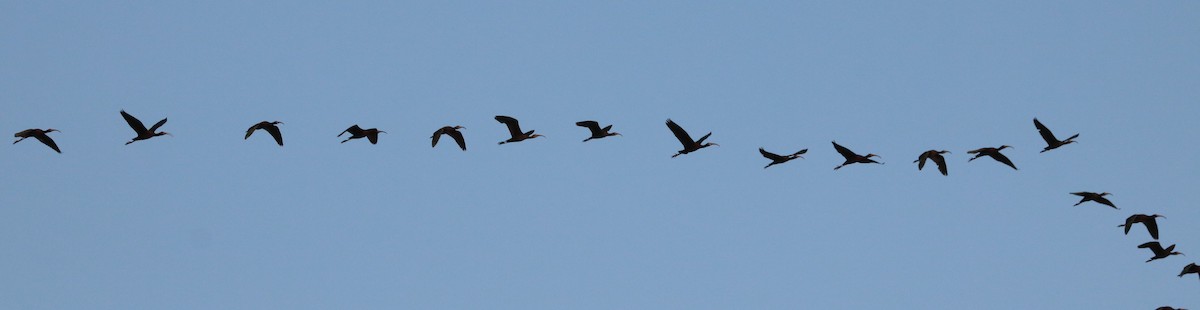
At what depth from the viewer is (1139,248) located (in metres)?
46.7

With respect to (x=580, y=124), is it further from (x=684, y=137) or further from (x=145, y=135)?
(x=145, y=135)

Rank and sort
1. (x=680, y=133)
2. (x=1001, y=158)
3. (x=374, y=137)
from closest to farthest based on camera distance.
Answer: (x=680, y=133)
(x=1001, y=158)
(x=374, y=137)

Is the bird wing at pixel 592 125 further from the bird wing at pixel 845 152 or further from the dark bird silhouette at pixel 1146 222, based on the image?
the dark bird silhouette at pixel 1146 222

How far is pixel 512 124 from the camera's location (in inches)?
2012

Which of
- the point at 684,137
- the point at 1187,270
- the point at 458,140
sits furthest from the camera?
the point at 458,140

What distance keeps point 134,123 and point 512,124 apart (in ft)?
37.5

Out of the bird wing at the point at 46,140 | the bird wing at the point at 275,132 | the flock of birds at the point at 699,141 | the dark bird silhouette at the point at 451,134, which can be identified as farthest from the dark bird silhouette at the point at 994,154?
the bird wing at the point at 46,140

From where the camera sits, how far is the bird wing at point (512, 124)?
50594 millimetres

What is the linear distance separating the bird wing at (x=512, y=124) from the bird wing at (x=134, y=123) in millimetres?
10595

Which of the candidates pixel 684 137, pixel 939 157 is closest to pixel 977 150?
pixel 939 157

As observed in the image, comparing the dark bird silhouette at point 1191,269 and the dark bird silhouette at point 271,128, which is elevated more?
the dark bird silhouette at point 271,128

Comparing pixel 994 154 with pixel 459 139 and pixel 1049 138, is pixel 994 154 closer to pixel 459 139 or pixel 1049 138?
pixel 1049 138

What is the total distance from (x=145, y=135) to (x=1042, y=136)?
26.6 metres

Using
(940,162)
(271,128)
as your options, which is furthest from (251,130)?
(940,162)
